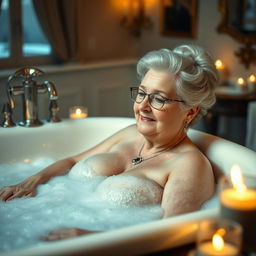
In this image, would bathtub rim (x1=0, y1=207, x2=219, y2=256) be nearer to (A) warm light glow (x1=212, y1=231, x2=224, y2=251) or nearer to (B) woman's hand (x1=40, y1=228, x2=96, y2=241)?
(B) woman's hand (x1=40, y1=228, x2=96, y2=241)

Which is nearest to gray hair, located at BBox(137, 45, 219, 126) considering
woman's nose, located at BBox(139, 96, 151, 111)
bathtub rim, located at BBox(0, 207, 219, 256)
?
woman's nose, located at BBox(139, 96, 151, 111)

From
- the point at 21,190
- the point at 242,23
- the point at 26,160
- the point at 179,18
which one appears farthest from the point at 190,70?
the point at 179,18

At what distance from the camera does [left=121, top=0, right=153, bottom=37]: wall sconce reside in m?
4.92

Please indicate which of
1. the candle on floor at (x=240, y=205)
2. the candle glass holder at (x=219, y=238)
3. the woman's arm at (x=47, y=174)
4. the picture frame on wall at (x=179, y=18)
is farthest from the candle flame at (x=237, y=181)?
the picture frame on wall at (x=179, y=18)

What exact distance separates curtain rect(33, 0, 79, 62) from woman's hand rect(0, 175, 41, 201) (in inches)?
94.1

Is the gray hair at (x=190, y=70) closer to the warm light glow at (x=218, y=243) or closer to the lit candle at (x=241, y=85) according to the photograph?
the warm light glow at (x=218, y=243)

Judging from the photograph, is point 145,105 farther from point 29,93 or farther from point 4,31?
point 4,31

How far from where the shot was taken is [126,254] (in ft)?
4.39

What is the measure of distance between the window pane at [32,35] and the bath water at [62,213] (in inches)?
96.6

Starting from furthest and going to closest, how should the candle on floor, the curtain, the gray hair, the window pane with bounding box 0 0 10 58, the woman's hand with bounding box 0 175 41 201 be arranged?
the curtain, the window pane with bounding box 0 0 10 58, the woman's hand with bounding box 0 175 41 201, the gray hair, the candle on floor

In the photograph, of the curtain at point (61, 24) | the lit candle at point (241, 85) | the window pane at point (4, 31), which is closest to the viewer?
the lit candle at point (241, 85)

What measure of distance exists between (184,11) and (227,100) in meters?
1.25

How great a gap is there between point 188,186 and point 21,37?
9.62 ft

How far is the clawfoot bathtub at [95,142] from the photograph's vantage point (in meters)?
1.29
